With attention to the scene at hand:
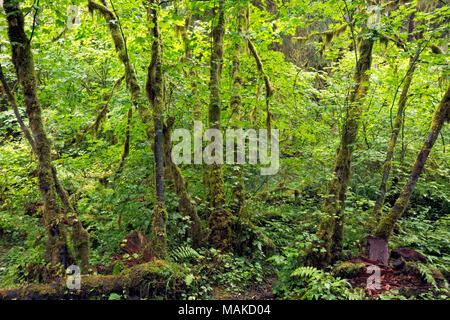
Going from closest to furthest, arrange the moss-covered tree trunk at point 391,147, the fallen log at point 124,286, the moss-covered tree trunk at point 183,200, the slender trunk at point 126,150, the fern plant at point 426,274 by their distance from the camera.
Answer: the fallen log at point 124,286 → the fern plant at point 426,274 → the moss-covered tree trunk at point 183,200 → the slender trunk at point 126,150 → the moss-covered tree trunk at point 391,147

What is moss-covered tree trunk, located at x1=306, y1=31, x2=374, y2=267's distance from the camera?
5.61 meters

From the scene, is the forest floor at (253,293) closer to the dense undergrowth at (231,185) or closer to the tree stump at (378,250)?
the dense undergrowth at (231,185)

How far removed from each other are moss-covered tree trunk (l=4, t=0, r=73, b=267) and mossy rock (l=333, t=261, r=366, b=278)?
5.11m

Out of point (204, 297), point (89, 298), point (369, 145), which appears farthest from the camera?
point (369, 145)

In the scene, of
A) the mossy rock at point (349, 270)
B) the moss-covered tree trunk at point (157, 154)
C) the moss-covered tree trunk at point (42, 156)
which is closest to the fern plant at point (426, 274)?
the mossy rock at point (349, 270)

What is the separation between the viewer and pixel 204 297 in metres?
4.68

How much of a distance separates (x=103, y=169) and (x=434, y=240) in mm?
9035

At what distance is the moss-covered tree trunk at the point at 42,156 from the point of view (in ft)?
14.3

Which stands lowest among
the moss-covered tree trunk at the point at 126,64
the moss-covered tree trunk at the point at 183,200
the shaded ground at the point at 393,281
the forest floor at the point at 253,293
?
the forest floor at the point at 253,293

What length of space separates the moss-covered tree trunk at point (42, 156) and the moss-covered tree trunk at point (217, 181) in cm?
303

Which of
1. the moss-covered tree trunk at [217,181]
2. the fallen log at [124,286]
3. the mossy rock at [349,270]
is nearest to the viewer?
the fallen log at [124,286]

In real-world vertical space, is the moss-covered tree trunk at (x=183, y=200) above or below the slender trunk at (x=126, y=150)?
below
